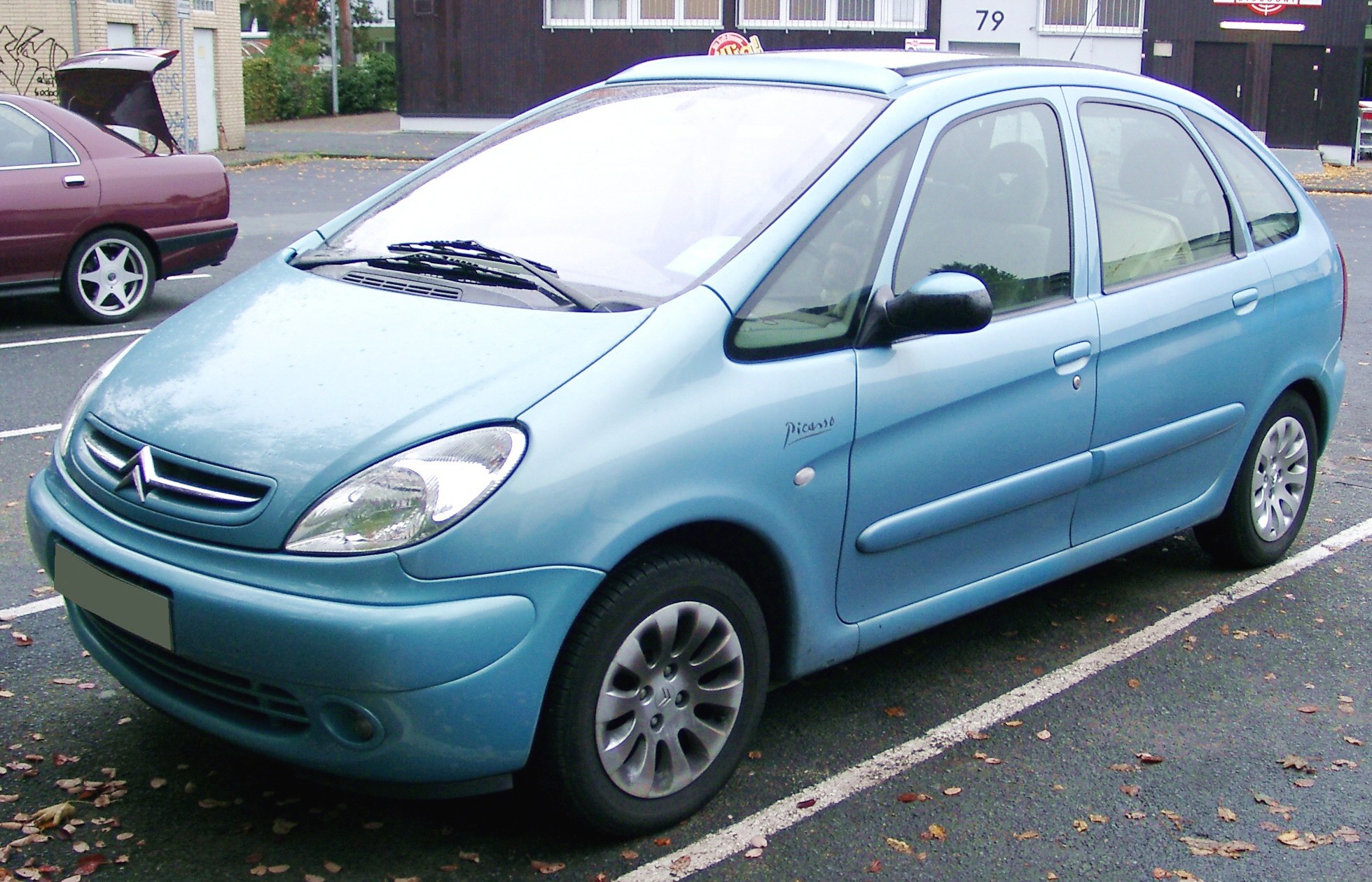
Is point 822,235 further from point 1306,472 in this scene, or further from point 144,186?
point 144,186

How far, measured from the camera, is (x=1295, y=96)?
115 ft

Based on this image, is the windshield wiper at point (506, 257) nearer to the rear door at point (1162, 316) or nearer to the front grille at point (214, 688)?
the front grille at point (214, 688)

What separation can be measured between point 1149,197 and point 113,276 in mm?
7781

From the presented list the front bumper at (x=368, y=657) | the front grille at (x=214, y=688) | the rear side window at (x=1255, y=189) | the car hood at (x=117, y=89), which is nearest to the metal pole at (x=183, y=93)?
the car hood at (x=117, y=89)

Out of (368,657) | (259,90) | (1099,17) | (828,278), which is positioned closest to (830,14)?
(1099,17)

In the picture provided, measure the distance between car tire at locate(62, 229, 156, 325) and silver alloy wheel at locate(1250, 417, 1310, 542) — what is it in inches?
310

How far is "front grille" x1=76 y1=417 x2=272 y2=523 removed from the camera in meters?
3.08

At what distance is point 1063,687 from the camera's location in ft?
14.4

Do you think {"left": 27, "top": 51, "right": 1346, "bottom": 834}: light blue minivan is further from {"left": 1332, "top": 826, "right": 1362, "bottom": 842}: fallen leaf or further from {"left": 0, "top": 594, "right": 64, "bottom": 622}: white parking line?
{"left": 0, "top": 594, "right": 64, "bottom": 622}: white parking line

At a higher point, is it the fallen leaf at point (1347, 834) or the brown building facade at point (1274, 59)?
the brown building facade at point (1274, 59)

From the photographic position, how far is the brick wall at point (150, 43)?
2356 cm

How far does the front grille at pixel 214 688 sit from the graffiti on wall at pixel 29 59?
74.7ft

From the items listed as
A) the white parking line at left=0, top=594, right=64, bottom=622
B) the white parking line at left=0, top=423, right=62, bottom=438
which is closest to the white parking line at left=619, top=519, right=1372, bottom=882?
the white parking line at left=0, top=594, right=64, bottom=622

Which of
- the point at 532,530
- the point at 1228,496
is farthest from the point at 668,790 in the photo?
the point at 1228,496
